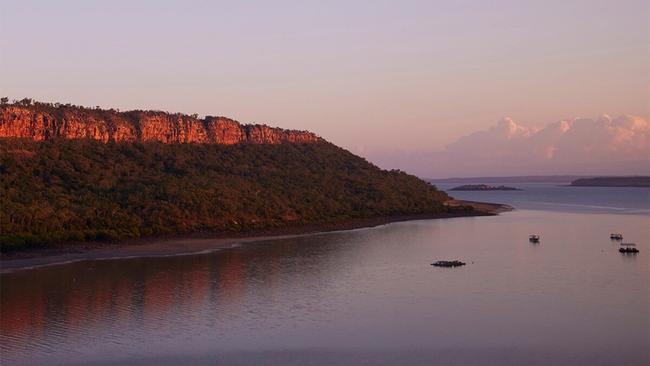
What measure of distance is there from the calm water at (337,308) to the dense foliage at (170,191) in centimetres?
1015

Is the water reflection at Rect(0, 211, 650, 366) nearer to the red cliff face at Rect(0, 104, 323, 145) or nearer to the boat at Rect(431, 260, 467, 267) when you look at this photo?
the boat at Rect(431, 260, 467, 267)

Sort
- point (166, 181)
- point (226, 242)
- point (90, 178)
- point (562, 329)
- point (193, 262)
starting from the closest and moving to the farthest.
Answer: point (562, 329), point (193, 262), point (226, 242), point (90, 178), point (166, 181)

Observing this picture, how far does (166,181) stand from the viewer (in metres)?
68.0

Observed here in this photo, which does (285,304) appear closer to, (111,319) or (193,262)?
(111,319)

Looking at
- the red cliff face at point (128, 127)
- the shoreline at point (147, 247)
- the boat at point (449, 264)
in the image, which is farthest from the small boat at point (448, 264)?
the red cliff face at point (128, 127)

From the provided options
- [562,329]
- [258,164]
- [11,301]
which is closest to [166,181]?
[258,164]

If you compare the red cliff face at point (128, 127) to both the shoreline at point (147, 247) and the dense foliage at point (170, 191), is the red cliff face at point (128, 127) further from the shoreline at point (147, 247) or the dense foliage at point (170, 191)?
the shoreline at point (147, 247)

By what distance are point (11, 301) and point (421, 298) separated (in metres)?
17.7

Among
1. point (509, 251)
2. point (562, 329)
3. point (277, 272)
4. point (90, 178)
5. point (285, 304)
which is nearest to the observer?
point (562, 329)

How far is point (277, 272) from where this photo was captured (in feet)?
127

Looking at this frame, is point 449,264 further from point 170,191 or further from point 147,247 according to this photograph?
point 170,191

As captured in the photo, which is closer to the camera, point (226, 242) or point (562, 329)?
point (562, 329)

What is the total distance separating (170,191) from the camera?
63.3m

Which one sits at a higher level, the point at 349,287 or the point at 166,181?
the point at 166,181
